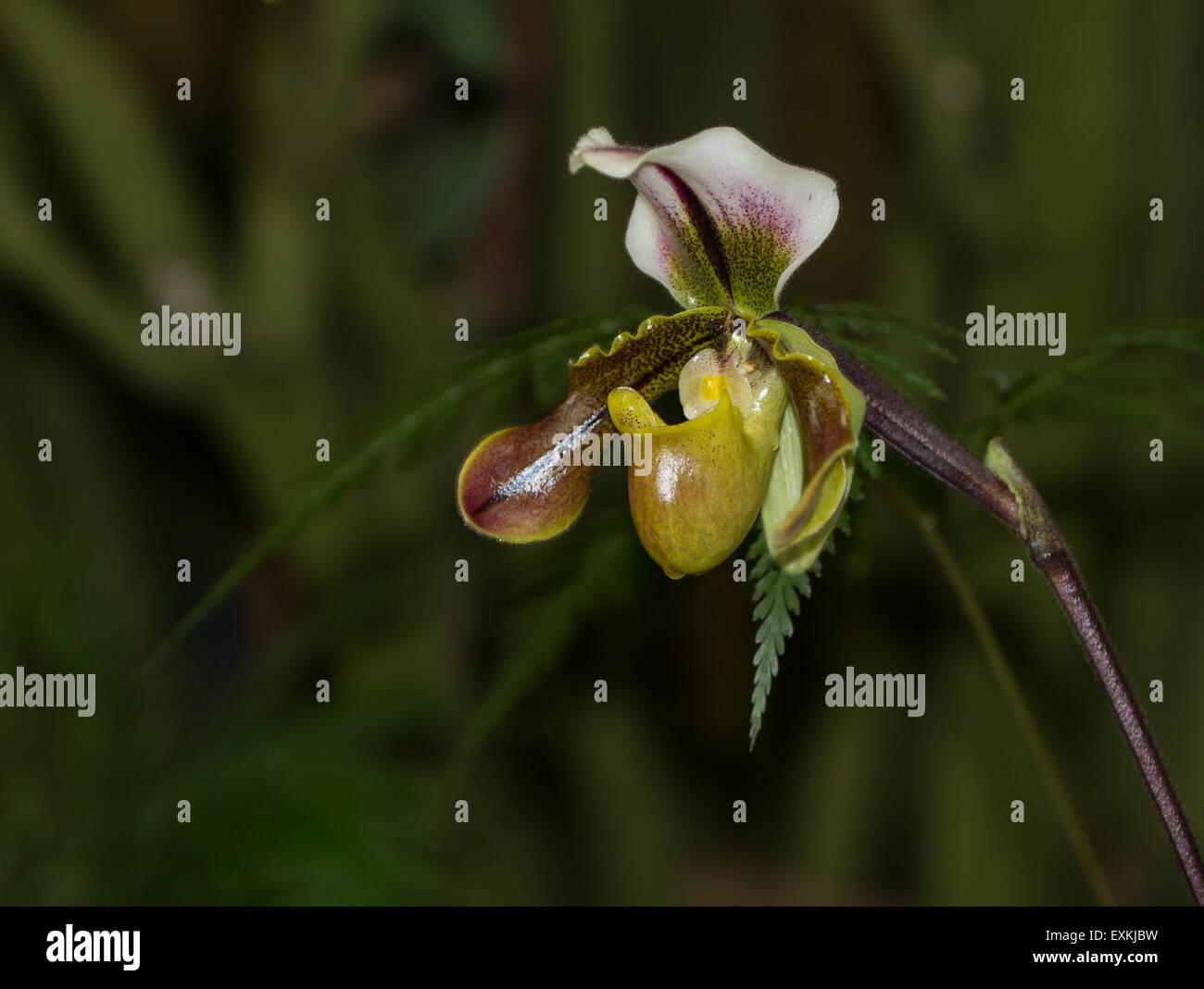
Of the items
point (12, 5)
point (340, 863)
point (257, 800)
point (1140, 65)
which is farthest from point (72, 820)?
point (1140, 65)

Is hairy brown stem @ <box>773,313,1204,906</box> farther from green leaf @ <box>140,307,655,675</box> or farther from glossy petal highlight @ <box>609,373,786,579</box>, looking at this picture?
green leaf @ <box>140,307,655,675</box>

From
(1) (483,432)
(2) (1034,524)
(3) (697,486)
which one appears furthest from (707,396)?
(1) (483,432)

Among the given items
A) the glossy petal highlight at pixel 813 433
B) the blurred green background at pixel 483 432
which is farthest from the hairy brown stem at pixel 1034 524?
the blurred green background at pixel 483 432

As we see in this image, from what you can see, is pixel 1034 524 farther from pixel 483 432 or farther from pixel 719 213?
pixel 483 432

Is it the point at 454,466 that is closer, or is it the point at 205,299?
the point at 205,299

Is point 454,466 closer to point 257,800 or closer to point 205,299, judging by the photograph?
point 205,299

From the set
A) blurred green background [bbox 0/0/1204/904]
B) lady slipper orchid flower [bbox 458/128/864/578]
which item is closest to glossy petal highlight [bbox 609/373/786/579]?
lady slipper orchid flower [bbox 458/128/864/578]
